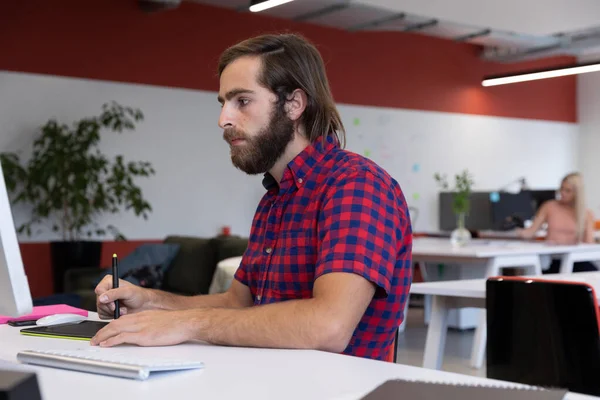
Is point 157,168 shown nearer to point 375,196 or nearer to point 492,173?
point 492,173

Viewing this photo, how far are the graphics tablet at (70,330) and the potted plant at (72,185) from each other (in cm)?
504

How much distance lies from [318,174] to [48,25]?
5922 mm

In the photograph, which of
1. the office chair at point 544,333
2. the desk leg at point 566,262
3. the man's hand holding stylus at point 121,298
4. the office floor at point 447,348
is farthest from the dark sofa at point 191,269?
the man's hand holding stylus at point 121,298

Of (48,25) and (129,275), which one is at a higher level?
(48,25)

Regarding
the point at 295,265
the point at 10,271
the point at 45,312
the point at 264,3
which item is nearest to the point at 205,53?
the point at 264,3

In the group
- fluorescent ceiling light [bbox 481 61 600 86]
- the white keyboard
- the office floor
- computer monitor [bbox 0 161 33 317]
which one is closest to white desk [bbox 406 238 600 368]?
the office floor

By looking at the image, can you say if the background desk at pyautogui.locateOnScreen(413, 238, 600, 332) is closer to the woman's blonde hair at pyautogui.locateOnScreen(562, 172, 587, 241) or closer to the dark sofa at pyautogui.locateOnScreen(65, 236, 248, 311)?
the woman's blonde hair at pyautogui.locateOnScreen(562, 172, 587, 241)

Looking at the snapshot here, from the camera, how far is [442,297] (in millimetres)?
3527

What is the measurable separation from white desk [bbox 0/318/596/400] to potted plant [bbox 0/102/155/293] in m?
5.43

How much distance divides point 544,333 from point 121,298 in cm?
140

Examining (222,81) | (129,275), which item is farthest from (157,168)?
(222,81)

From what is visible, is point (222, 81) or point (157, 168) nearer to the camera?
point (222, 81)

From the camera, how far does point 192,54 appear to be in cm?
805

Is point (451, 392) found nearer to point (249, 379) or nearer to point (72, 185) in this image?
point (249, 379)
